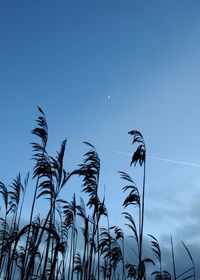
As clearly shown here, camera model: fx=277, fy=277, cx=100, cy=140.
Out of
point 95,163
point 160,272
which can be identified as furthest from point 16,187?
point 160,272

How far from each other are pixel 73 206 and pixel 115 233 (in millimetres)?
3367

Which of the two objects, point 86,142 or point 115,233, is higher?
point 86,142

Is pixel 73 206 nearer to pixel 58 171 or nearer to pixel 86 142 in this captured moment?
pixel 86 142

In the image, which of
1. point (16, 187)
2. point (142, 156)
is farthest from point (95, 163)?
point (16, 187)

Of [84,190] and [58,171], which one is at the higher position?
[84,190]

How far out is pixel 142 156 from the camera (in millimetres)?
8859

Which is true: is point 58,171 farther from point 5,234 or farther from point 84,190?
point 5,234

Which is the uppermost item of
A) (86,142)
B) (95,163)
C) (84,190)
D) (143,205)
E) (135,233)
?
(86,142)

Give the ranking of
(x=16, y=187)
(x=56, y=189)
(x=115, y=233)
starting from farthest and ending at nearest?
(x=115, y=233) → (x=16, y=187) → (x=56, y=189)

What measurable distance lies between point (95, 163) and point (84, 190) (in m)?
0.92

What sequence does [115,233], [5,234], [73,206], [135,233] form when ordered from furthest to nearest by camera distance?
1. [115,233]
2. [5,234]
3. [73,206]
4. [135,233]

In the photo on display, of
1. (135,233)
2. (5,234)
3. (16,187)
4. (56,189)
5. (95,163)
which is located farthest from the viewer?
(5,234)

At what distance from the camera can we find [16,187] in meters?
9.54

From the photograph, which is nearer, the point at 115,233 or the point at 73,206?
the point at 73,206
